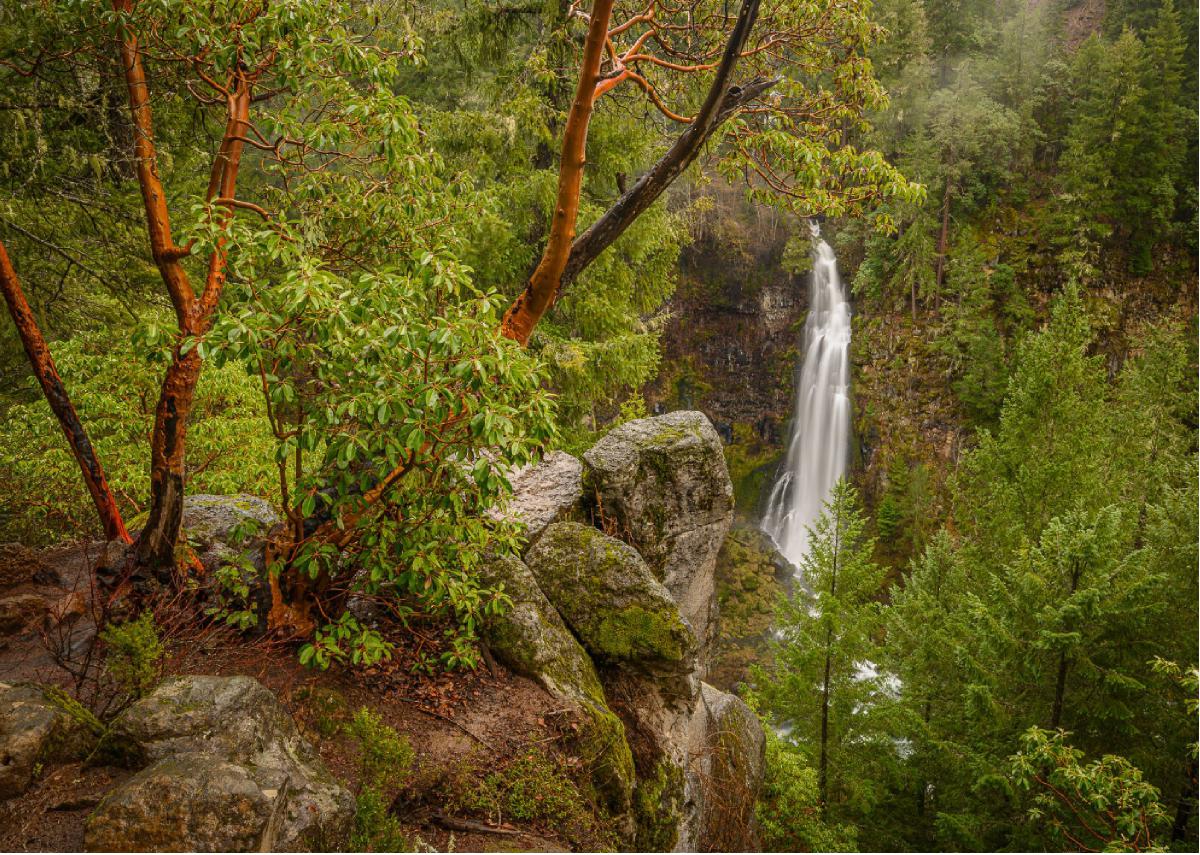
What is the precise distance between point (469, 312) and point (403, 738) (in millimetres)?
2766

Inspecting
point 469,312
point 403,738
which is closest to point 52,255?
point 469,312

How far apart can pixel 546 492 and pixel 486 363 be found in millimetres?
4096

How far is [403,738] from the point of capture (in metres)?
4.15

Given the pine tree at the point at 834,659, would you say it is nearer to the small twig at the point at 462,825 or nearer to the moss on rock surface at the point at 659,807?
the moss on rock surface at the point at 659,807

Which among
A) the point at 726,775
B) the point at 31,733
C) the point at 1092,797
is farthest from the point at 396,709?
the point at 1092,797

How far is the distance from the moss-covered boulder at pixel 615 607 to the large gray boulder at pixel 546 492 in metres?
0.58

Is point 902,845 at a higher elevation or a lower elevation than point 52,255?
lower

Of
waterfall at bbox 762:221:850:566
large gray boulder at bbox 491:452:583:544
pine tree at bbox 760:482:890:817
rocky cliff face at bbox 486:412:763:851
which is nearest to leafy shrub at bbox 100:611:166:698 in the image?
rocky cliff face at bbox 486:412:763:851

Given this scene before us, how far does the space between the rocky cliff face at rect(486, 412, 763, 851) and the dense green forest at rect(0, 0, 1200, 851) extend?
86cm

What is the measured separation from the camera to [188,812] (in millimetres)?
2898

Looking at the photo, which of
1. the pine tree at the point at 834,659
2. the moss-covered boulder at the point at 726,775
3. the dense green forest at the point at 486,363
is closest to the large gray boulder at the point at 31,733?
the dense green forest at the point at 486,363

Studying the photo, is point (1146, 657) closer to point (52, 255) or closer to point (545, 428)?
point (545, 428)

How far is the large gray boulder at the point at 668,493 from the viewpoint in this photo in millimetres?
7641

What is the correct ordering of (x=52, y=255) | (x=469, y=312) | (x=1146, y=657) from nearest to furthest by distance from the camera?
(x=469, y=312)
(x=52, y=255)
(x=1146, y=657)
